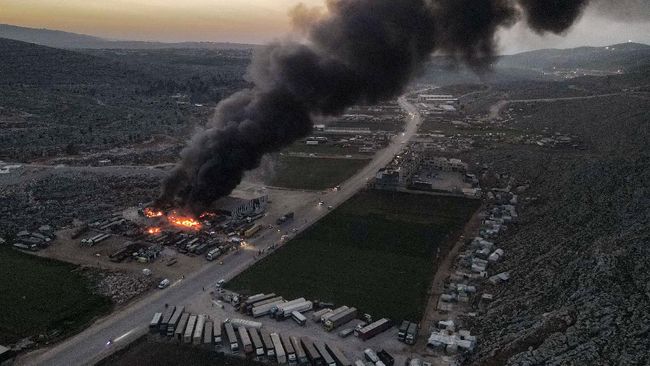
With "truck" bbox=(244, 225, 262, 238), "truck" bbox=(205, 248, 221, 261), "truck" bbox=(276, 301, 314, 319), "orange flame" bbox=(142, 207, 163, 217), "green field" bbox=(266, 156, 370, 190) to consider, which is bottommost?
"truck" bbox=(276, 301, 314, 319)

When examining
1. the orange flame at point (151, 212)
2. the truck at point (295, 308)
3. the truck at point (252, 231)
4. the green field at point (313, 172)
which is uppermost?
the green field at point (313, 172)

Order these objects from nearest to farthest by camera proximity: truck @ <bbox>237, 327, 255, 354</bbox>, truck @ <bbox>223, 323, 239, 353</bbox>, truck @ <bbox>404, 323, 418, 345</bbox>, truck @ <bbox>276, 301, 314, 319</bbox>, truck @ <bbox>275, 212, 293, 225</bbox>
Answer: truck @ <bbox>237, 327, 255, 354</bbox>, truck @ <bbox>223, 323, 239, 353</bbox>, truck @ <bbox>404, 323, 418, 345</bbox>, truck @ <bbox>276, 301, 314, 319</bbox>, truck @ <bbox>275, 212, 293, 225</bbox>

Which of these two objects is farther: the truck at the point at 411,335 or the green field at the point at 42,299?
the green field at the point at 42,299

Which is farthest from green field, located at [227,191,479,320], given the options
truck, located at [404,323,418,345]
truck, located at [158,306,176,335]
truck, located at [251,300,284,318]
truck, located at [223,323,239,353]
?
truck, located at [223,323,239,353]

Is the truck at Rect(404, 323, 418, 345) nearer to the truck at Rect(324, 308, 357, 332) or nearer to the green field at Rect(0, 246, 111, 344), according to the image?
the truck at Rect(324, 308, 357, 332)

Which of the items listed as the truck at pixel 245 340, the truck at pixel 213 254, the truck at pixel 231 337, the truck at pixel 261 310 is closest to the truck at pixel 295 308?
the truck at pixel 261 310

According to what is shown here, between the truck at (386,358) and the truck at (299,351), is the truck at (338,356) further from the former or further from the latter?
the truck at (386,358)

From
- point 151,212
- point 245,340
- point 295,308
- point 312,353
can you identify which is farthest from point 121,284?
point 312,353
